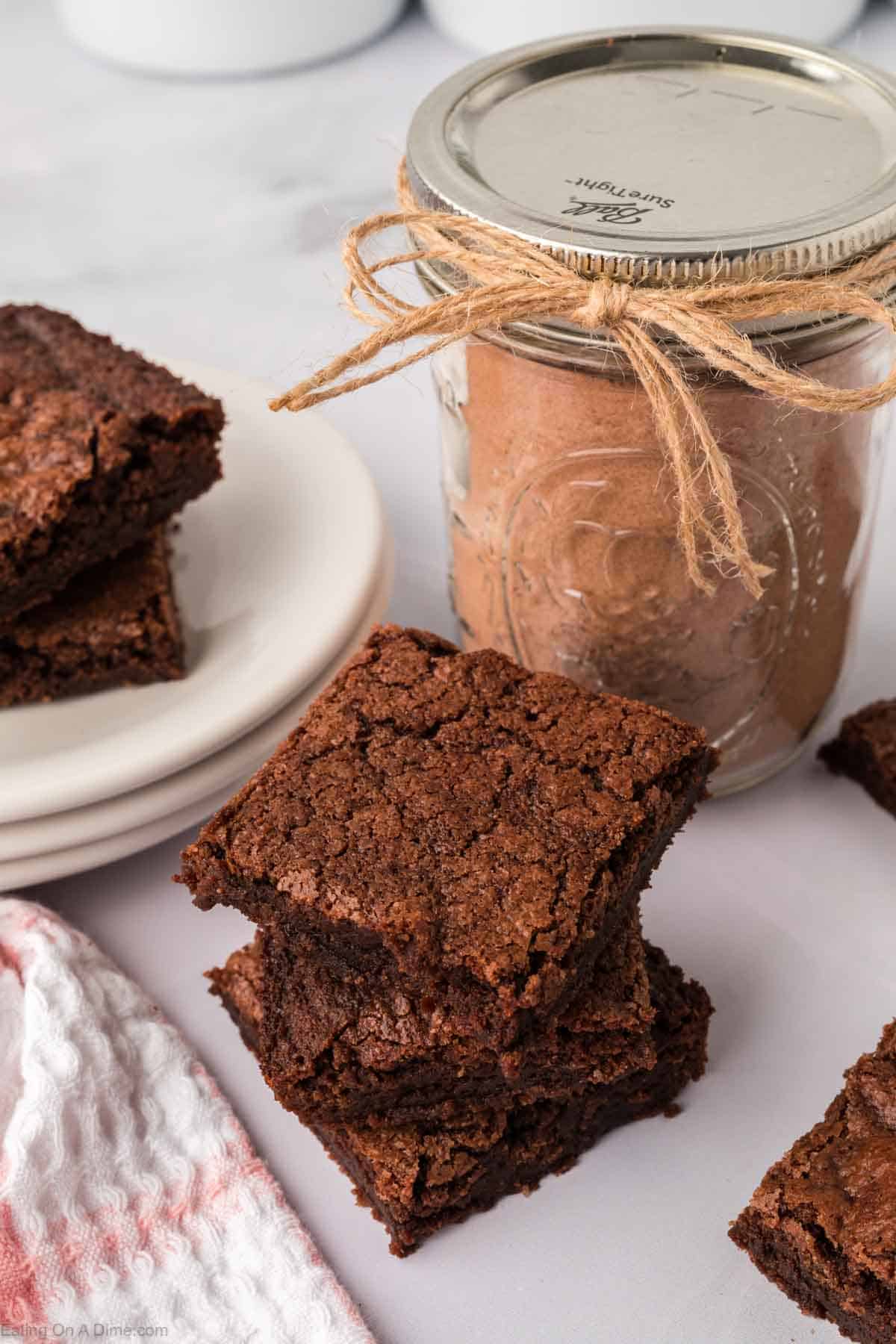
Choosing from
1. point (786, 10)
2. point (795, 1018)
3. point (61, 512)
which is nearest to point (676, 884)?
point (795, 1018)

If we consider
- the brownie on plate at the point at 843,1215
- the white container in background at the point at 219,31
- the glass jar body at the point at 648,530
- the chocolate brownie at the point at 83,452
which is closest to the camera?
the brownie on plate at the point at 843,1215

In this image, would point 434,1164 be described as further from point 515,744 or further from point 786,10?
point 786,10

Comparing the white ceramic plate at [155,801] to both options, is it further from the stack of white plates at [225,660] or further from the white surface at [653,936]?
the white surface at [653,936]

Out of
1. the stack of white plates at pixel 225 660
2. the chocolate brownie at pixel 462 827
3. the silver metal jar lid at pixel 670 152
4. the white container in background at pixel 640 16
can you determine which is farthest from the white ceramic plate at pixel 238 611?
the white container in background at pixel 640 16

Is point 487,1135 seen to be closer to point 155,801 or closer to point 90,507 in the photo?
point 155,801

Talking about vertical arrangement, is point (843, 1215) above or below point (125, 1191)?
above

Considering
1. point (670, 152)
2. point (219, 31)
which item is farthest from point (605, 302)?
point (219, 31)

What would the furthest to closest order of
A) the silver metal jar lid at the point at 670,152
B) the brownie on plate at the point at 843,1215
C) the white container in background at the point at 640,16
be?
the white container in background at the point at 640,16
the silver metal jar lid at the point at 670,152
the brownie on plate at the point at 843,1215
